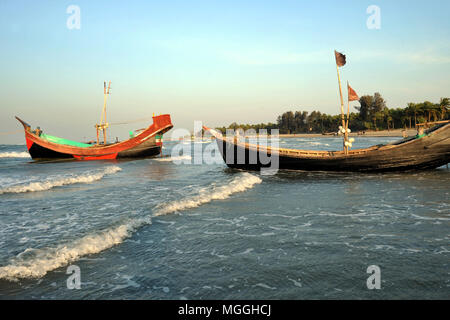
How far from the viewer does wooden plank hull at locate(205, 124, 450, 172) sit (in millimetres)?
16922

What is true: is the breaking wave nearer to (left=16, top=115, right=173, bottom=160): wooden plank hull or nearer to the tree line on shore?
(left=16, top=115, right=173, bottom=160): wooden plank hull

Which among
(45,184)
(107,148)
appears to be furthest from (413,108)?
(45,184)

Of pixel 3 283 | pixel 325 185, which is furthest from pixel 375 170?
→ pixel 3 283

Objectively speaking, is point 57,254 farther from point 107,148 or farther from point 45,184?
point 107,148

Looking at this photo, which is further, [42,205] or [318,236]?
[42,205]

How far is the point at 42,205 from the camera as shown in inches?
436

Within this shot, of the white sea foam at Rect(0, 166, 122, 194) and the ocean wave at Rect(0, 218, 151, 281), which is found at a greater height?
the white sea foam at Rect(0, 166, 122, 194)

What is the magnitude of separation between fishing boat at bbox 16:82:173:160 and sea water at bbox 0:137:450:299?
71.1ft

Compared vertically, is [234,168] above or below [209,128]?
below

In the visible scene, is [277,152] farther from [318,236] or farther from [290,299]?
[290,299]

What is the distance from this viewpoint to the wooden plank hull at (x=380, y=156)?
55.5 ft

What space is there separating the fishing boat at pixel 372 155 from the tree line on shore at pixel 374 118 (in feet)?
171

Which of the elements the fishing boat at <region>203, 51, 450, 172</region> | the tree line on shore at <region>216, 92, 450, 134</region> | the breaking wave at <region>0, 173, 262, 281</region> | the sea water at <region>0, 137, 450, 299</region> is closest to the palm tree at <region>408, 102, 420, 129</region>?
the tree line on shore at <region>216, 92, 450, 134</region>
